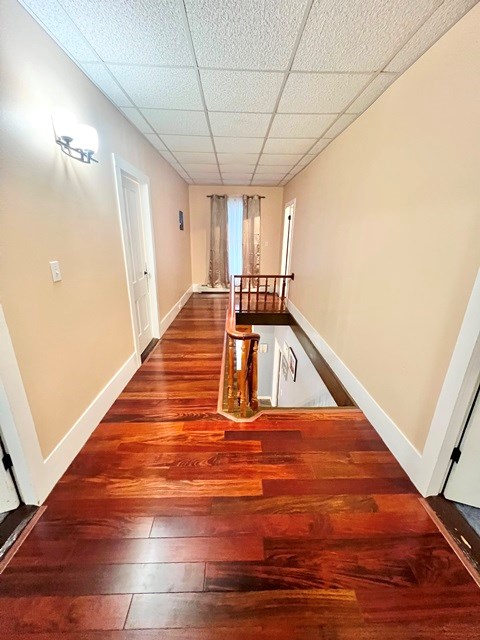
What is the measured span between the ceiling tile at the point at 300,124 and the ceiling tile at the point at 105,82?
131cm

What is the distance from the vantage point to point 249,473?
1.51 metres

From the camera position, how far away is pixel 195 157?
3508 mm

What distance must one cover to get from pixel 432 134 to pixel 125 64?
1924 millimetres

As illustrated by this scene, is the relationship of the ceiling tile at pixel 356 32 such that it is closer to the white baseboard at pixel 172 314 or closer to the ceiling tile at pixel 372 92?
the ceiling tile at pixel 372 92

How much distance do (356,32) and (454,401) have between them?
197cm

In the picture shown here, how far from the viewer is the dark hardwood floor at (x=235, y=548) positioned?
934mm

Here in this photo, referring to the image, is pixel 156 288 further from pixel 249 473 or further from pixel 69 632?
pixel 69 632

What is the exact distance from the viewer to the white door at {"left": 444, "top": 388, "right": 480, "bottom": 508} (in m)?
1.23

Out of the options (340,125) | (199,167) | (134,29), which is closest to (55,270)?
(134,29)

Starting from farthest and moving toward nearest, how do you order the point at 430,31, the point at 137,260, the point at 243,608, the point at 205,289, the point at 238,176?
the point at 205,289
the point at 238,176
the point at 137,260
the point at 430,31
the point at 243,608

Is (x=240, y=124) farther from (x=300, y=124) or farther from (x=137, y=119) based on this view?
(x=137, y=119)

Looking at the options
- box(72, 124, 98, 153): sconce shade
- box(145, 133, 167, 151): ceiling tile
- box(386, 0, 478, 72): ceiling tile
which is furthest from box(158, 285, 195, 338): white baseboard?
box(386, 0, 478, 72): ceiling tile

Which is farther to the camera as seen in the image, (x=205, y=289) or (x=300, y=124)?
(x=205, y=289)

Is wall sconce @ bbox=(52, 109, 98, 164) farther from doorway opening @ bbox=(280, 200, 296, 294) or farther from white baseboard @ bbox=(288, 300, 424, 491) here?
doorway opening @ bbox=(280, 200, 296, 294)
